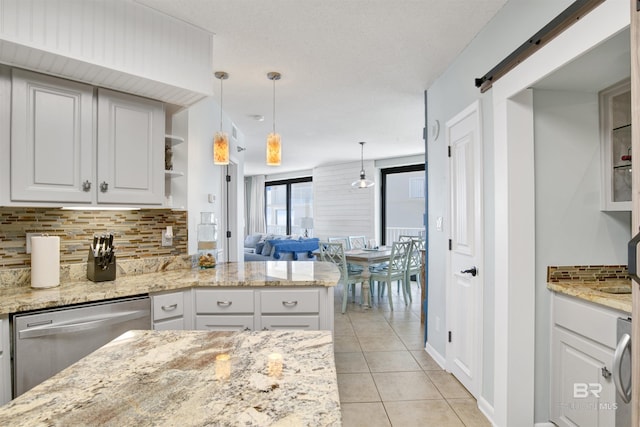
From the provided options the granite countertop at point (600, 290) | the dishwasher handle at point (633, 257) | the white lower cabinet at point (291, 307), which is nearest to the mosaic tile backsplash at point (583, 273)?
the granite countertop at point (600, 290)

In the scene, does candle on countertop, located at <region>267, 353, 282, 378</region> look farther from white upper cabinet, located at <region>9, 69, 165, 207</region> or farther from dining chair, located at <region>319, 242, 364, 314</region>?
dining chair, located at <region>319, 242, 364, 314</region>

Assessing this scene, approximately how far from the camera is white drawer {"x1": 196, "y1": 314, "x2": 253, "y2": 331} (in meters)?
2.33

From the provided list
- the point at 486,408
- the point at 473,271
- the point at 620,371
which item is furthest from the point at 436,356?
the point at 620,371

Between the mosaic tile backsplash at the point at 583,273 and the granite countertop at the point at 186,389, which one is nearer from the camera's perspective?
the granite countertop at the point at 186,389

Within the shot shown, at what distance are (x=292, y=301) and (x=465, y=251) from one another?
1.34 m

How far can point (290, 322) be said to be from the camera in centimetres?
232

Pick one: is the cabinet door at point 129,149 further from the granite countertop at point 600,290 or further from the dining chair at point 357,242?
the dining chair at point 357,242

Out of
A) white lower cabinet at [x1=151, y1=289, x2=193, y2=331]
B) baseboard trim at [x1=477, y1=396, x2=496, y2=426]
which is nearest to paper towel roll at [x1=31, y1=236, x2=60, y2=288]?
white lower cabinet at [x1=151, y1=289, x2=193, y2=331]

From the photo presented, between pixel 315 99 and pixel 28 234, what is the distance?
9.02 ft

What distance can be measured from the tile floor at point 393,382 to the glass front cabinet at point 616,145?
1.57 m

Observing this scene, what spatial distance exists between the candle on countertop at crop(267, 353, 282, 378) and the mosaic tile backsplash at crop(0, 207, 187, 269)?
6.95 ft

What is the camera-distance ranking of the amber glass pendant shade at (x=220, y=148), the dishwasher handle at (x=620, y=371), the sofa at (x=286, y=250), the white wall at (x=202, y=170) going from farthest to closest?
the sofa at (x=286, y=250)
the white wall at (x=202, y=170)
the amber glass pendant shade at (x=220, y=148)
the dishwasher handle at (x=620, y=371)

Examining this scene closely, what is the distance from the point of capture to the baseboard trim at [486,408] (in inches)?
85.2

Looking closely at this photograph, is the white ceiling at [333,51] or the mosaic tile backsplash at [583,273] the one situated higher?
the white ceiling at [333,51]
